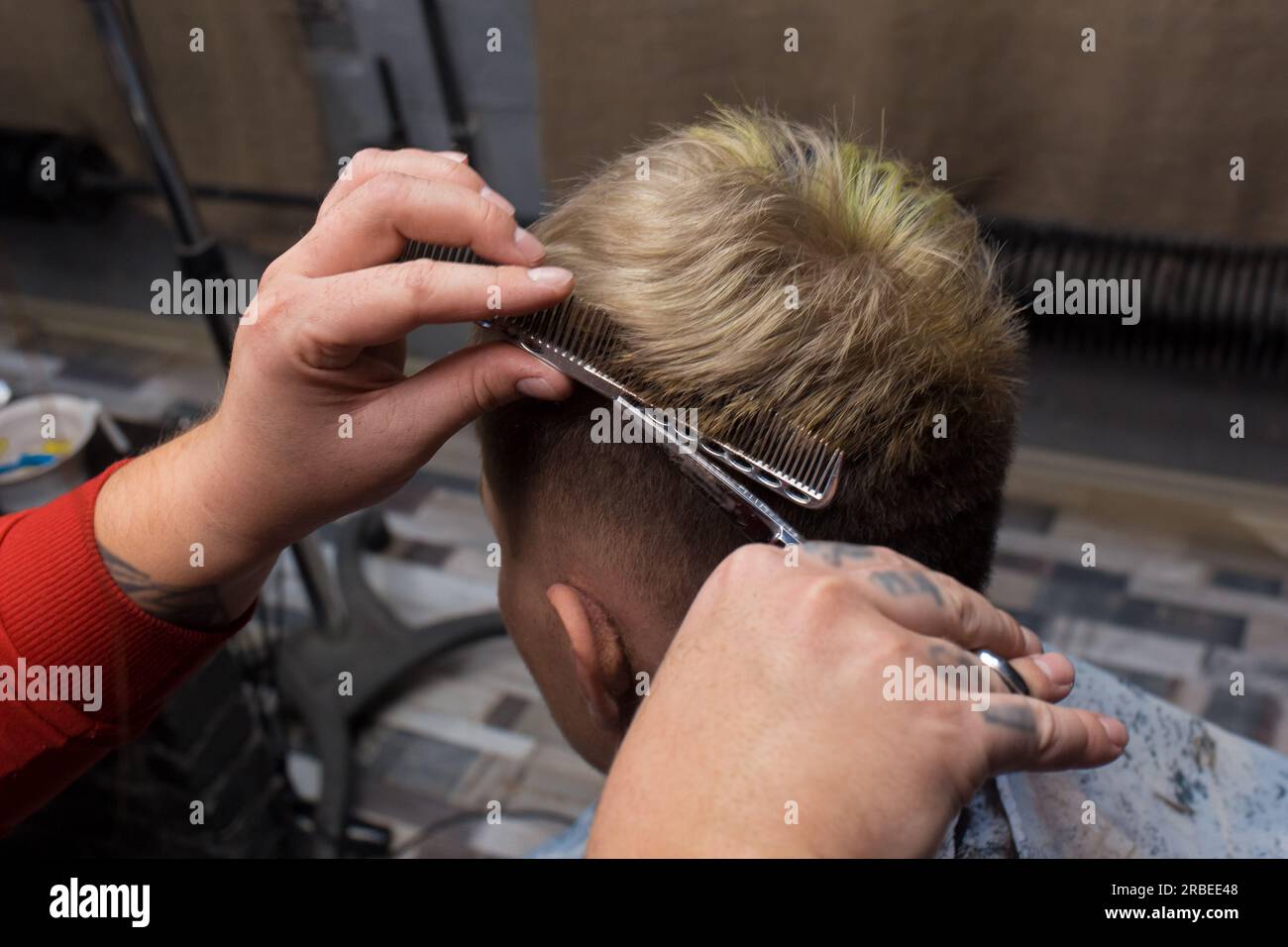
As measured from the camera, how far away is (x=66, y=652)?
0.93 meters

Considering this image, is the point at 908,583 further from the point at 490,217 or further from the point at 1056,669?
the point at 490,217

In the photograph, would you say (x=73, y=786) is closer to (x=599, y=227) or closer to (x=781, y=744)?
(x=599, y=227)

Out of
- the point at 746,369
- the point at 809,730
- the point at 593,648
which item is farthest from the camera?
the point at 593,648

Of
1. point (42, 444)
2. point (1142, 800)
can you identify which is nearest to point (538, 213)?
point (42, 444)

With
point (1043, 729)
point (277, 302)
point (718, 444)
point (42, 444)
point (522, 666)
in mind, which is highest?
point (277, 302)

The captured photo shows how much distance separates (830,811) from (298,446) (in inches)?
20.2

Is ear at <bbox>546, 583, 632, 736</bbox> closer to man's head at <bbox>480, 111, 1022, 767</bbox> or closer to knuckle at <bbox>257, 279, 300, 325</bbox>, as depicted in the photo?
man's head at <bbox>480, 111, 1022, 767</bbox>

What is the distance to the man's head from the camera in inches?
31.1

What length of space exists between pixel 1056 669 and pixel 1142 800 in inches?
19.9

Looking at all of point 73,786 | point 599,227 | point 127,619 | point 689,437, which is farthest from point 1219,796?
point 73,786

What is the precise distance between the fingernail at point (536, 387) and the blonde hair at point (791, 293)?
0.05 metres

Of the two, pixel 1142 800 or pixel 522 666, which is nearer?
pixel 1142 800

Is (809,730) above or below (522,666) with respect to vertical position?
above

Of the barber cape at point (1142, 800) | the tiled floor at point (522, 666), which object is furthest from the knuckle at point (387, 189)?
the tiled floor at point (522, 666)
